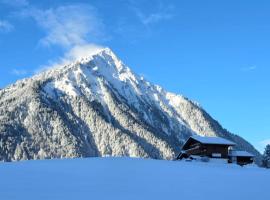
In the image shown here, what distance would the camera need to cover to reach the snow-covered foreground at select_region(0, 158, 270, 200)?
766 inches

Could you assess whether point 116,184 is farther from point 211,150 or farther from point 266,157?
point 266,157

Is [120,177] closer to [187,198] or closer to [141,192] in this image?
[141,192]

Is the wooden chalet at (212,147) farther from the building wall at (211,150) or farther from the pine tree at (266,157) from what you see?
the pine tree at (266,157)

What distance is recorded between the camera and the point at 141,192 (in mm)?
20672

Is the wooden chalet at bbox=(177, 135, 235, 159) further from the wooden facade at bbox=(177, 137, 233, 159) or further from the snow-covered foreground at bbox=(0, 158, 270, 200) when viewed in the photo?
the snow-covered foreground at bbox=(0, 158, 270, 200)

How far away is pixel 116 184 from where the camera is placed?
74.1ft

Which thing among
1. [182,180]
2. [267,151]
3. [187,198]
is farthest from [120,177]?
[267,151]

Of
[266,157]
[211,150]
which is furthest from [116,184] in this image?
[266,157]

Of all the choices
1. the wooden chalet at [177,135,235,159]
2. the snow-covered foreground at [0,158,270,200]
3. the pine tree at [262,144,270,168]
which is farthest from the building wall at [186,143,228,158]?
the snow-covered foreground at [0,158,270,200]

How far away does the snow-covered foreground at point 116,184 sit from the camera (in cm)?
1945

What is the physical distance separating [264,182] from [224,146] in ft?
167

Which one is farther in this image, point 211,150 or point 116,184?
point 211,150

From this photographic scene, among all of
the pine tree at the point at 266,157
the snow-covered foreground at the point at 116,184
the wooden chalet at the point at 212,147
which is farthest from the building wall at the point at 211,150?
the snow-covered foreground at the point at 116,184

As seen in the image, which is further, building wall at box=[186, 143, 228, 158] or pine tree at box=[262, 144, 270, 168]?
pine tree at box=[262, 144, 270, 168]
